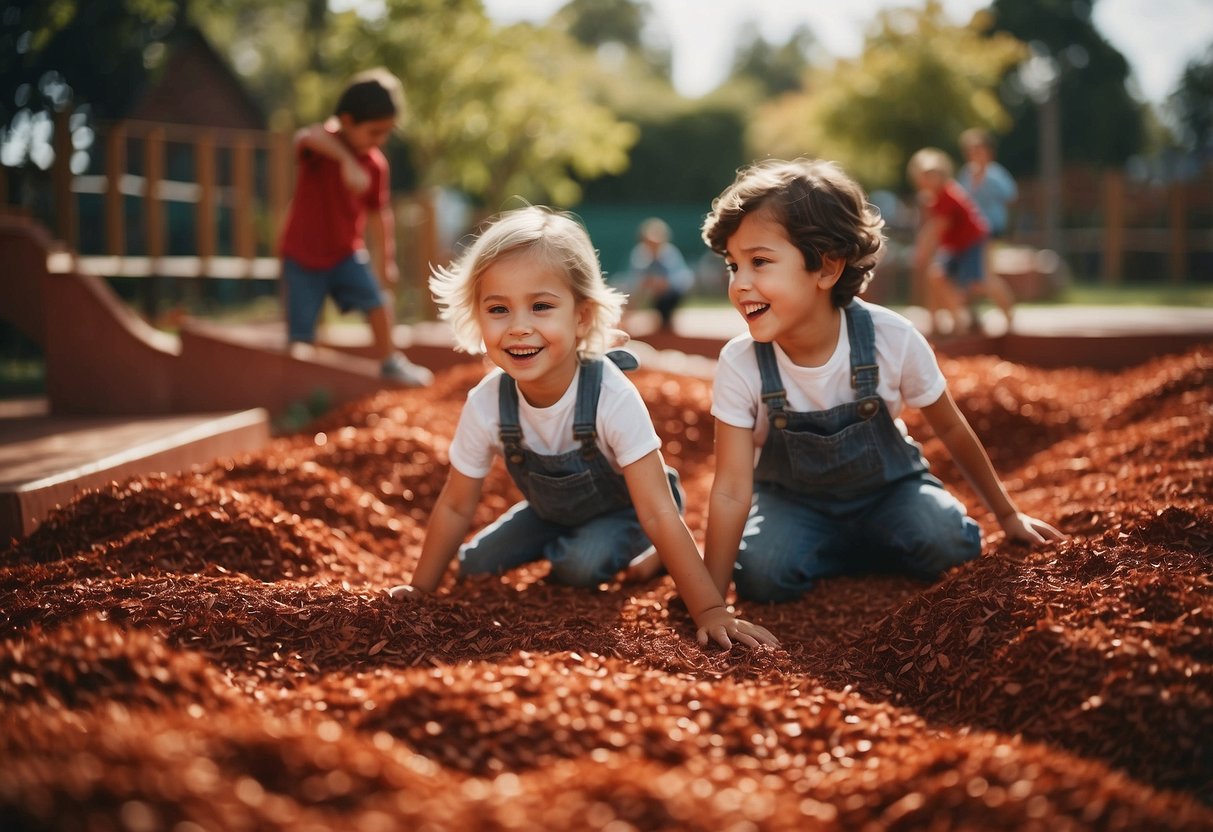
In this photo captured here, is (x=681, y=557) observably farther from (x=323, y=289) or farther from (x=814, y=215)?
(x=323, y=289)

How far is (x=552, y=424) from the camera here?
303cm

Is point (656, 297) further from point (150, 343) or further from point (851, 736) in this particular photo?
point (851, 736)

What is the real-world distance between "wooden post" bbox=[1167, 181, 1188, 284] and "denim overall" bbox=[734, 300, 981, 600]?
66.8 ft

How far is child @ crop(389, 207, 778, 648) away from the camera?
2.82 m

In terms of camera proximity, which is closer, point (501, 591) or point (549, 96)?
point (501, 591)

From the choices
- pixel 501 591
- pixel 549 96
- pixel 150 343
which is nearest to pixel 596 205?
pixel 549 96

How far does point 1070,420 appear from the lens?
483 cm

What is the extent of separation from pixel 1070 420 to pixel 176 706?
426 cm

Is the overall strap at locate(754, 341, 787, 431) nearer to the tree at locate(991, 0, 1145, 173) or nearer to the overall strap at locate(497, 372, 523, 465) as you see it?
the overall strap at locate(497, 372, 523, 465)

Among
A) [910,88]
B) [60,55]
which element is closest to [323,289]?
[60,55]

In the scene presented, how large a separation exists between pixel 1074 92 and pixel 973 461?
132 feet

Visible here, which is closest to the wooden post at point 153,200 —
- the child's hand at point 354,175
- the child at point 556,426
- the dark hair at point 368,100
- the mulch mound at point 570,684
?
the child's hand at point 354,175

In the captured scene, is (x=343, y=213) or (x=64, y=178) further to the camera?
(x=64, y=178)

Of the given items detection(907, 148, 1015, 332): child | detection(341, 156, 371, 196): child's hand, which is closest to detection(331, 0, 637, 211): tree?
detection(907, 148, 1015, 332): child
